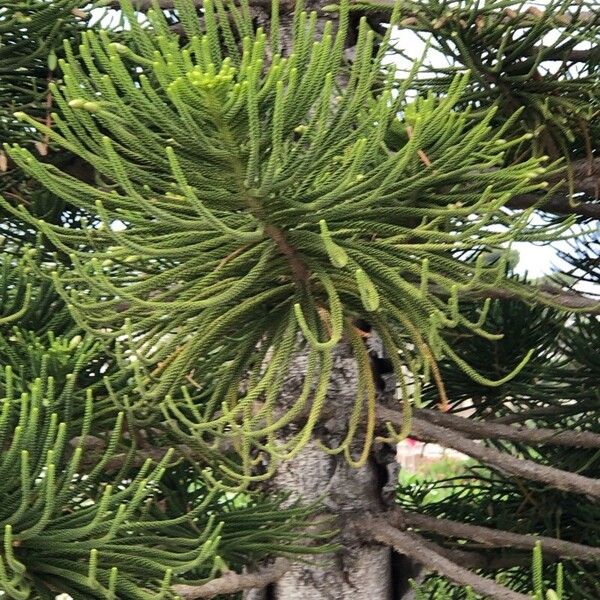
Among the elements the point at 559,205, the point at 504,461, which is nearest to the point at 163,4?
the point at 559,205

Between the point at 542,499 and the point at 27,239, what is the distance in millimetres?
680

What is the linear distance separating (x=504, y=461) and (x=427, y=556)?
0.34 ft

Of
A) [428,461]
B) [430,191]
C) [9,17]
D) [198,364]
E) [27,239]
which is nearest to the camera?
[430,191]

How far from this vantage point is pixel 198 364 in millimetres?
727

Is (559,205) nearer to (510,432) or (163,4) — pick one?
(510,432)

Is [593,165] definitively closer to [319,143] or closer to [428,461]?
[319,143]

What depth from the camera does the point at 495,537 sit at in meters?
0.83

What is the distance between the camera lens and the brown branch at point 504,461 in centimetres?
73

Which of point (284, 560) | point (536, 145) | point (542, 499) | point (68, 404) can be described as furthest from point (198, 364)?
point (542, 499)

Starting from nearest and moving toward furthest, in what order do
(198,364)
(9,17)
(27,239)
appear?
(198,364), (9,17), (27,239)

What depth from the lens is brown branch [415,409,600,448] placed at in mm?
857

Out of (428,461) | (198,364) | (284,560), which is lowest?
(284,560)

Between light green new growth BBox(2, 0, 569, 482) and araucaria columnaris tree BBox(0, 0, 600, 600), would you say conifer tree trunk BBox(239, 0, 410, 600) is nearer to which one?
araucaria columnaris tree BBox(0, 0, 600, 600)

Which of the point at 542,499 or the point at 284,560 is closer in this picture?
the point at 284,560
